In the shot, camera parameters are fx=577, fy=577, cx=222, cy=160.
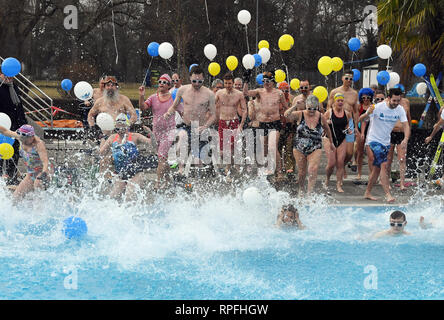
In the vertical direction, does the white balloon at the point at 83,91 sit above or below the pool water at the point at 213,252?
above

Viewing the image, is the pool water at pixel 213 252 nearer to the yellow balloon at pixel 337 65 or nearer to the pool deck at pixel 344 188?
the pool deck at pixel 344 188

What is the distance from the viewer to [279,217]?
656 centimetres

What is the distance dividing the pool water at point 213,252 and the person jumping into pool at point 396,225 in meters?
0.07

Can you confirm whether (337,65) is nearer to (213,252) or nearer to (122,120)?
(122,120)

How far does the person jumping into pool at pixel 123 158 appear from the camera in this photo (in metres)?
7.33

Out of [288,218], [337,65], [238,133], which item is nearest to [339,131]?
[337,65]

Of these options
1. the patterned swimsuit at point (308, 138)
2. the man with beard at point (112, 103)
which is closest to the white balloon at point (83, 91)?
the man with beard at point (112, 103)

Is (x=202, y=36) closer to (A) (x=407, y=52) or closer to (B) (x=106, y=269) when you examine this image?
(A) (x=407, y=52)

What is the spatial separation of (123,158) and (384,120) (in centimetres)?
365

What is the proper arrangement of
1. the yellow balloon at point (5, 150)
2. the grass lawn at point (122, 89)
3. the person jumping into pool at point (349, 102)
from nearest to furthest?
the yellow balloon at point (5, 150) → the person jumping into pool at point (349, 102) → the grass lawn at point (122, 89)

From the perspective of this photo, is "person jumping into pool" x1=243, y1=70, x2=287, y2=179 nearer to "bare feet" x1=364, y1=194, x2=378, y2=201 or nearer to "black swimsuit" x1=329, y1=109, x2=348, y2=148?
"black swimsuit" x1=329, y1=109, x2=348, y2=148

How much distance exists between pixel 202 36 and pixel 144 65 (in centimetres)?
402

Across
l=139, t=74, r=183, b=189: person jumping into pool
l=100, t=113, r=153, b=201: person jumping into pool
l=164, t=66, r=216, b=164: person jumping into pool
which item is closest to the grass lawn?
l=139, t=74, r=183, b=189: person jumping into pool

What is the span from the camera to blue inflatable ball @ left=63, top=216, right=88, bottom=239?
6.09 meters
